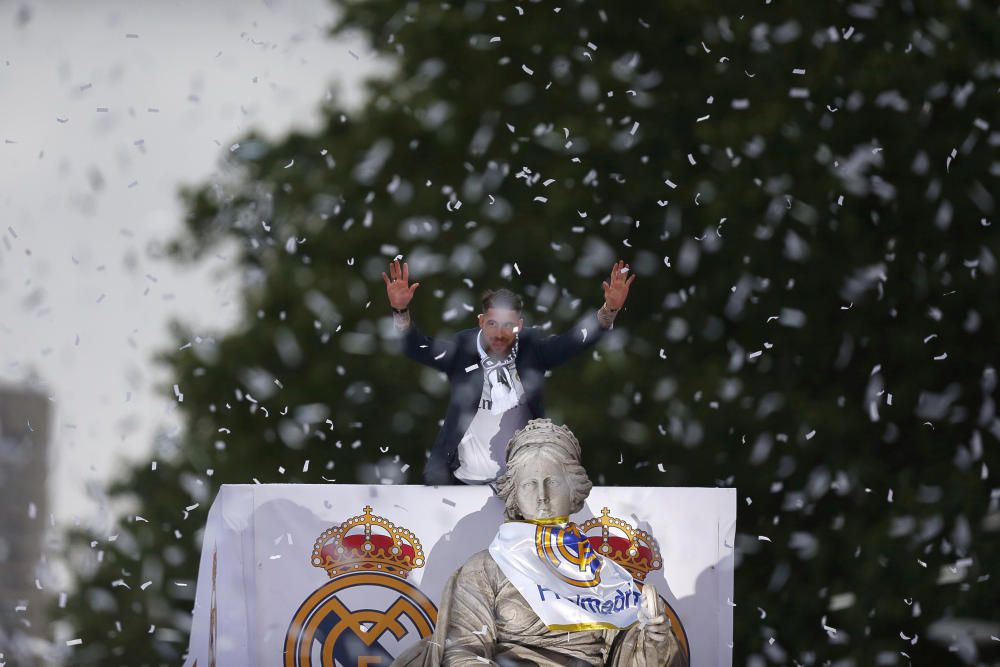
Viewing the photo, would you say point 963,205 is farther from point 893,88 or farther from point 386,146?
point 386,146

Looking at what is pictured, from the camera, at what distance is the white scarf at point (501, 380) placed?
207 inches

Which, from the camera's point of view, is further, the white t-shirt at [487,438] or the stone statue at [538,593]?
the white t-shirt at [487,438]

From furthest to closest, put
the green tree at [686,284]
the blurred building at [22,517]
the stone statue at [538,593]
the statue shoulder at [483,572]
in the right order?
the blurred building at [22,517], the green tree at [686,284], the statue shoulder at [483,572], the stone statue at [538,593]

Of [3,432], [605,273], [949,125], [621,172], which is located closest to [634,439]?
[605,273]

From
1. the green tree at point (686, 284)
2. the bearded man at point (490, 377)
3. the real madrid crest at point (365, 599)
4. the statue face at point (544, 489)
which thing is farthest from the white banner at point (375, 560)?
the green tree at point (686, 284)

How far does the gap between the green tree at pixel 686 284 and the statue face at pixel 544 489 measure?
12.7 ft

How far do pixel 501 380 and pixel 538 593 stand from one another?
112 cm

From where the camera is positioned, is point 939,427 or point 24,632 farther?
point 24,632

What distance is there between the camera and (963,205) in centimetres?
870

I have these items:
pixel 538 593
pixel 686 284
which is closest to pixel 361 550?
pixel 538 593

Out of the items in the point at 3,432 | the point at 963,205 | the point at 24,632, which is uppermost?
the point at 963,205

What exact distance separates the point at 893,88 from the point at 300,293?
4.02 metres

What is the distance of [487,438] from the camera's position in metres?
5.27

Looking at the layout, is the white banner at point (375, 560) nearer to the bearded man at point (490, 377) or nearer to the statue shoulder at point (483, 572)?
the statue shoulder at point (483, 572)
